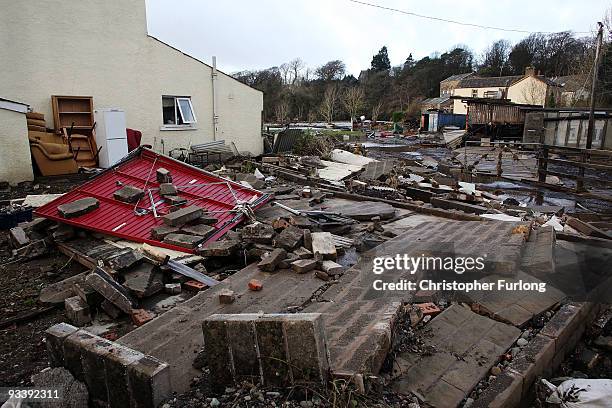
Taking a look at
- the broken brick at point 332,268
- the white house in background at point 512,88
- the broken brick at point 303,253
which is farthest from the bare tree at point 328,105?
the broken brick at point 332,268

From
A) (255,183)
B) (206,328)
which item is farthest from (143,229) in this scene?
(255,183)

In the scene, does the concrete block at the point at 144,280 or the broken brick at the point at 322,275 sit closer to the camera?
the concrete block at the point at 144,280

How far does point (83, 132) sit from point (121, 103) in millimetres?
1498

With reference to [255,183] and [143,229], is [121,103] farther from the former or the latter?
[143,229]

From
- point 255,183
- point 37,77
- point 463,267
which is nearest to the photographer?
point 463,267

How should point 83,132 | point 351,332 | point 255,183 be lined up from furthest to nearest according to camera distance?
point 83,132 < point 255,183 < point 351,332

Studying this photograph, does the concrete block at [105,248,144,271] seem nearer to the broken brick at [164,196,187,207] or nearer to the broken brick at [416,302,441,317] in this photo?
the broken brick at [164,196,187,207]

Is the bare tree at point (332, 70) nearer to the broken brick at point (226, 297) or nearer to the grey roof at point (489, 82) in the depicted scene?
the grey roof at point (489, 82)

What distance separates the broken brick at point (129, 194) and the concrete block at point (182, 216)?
92cm

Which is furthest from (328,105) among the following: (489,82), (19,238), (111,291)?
(111,291)

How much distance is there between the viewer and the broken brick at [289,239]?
216 inches

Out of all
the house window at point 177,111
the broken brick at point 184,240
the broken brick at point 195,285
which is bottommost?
the broken brick at point 195,285

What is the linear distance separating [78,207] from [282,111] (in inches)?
1532

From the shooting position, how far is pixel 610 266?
5.30 metres
